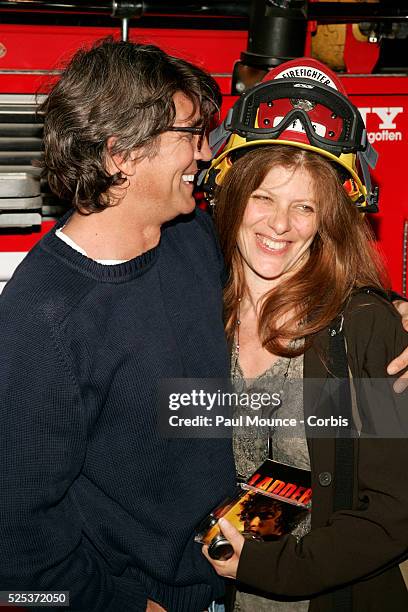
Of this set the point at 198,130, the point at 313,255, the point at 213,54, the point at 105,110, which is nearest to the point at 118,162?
the point at 105,110

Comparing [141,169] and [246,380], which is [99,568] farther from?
[141,169]

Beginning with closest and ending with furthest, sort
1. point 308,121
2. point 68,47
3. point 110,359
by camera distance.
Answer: point 110,359 < point 308,121 < point 68,47

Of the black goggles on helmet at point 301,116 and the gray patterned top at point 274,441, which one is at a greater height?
the black goggles on helmet at point 301,116

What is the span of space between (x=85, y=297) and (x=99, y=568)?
745 mm

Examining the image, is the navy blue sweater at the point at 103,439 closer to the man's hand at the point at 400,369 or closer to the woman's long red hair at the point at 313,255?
the woman's long red hair at the point at 313,255

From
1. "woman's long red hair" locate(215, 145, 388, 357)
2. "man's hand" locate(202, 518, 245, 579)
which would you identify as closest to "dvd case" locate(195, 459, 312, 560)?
"man's hand" locate(202, 518, 245, 579)

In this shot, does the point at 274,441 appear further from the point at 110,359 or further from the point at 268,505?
the point at 110,359

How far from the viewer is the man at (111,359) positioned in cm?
199

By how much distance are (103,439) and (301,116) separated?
1040 mm

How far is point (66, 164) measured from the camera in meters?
2.22

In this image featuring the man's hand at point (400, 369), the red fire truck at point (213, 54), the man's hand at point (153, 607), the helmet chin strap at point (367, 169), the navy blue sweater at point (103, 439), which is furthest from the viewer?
the red fire truck at point (213, 54)

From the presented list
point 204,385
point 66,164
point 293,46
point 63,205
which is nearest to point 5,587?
point 204,385

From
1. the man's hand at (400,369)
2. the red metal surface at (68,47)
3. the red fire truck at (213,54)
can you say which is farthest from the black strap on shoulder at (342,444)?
the red metal surface at (68,47)

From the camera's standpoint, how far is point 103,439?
6.93ft
